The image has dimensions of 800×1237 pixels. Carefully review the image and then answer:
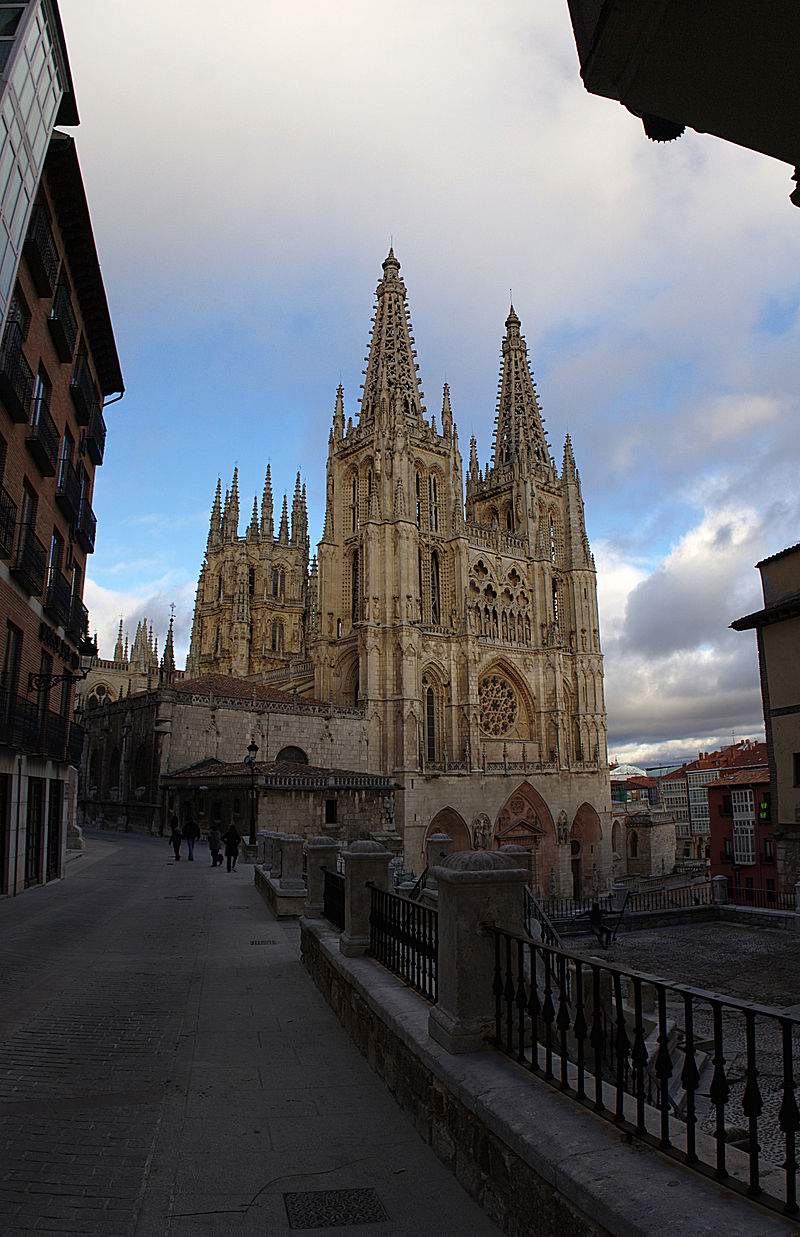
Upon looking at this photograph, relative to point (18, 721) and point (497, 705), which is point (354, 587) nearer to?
point (497, 705)

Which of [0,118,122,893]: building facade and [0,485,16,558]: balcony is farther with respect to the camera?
[0,118,122,893]: building facade

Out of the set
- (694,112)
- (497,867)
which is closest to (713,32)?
(694,112)

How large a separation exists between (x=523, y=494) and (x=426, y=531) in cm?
1101

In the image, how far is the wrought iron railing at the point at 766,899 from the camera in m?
19.2

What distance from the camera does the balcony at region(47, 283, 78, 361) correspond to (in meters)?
15.8

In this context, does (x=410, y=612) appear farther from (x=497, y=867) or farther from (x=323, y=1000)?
(x=497, y=867)

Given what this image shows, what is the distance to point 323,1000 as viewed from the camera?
24.2 feet

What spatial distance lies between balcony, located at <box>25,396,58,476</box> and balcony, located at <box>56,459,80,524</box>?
995 mm

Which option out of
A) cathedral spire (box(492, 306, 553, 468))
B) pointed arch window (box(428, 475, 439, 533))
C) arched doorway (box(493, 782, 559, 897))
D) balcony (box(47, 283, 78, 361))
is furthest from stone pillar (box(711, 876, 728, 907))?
cathedral spire (box(492, 306, 553, 468))

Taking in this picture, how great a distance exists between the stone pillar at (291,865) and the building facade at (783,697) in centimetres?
1426

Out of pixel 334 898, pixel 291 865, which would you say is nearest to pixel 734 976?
pixel 291 865

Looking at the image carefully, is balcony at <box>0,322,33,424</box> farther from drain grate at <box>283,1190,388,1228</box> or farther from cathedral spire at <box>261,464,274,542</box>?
cathedral spire at <box>261,464,274,542</box>

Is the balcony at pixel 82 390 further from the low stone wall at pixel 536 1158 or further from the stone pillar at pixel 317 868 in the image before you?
the low stone wall at pixel 536 1158

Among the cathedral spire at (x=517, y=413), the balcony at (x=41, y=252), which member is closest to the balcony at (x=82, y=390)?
the balcony at (x=41, y=252)
